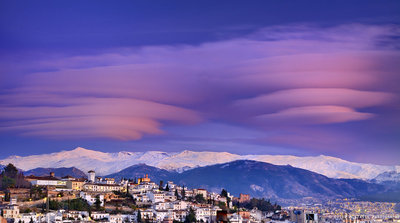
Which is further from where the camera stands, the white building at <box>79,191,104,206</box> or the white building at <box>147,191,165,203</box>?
the white building at <box>147,191,165,203</box>

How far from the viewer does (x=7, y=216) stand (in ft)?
198

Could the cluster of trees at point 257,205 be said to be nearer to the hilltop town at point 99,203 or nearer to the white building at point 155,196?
the hilltop town at point 99,203

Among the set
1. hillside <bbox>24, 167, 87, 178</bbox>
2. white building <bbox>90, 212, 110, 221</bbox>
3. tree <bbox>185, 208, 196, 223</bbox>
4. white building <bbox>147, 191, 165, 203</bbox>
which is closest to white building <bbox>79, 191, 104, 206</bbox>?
white building <bbox>90, 212, 110, 221</bbox>

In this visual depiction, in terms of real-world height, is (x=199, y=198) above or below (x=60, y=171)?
below

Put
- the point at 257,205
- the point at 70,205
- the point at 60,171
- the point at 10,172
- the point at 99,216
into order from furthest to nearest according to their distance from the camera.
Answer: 1. the point at 60,171
2. the point at 257,205
3. the point at 10,172
4. the point at 70,205
5. the point at 99,216

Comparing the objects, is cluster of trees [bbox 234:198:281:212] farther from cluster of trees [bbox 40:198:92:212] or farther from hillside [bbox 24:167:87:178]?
hillside [bbox 24:167:87:178]

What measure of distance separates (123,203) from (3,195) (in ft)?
36.4

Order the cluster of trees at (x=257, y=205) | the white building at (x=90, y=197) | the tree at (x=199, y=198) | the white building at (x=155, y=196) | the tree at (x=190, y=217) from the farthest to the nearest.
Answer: the cluster of trees at (x=257, y=205) < the tree at (x=199, y=198) < the white building at (x=155, y=196) < the tree at (x=190, y=217) < the white building at (x=90, y=197)

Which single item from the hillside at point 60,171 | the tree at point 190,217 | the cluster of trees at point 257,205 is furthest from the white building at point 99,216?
the hillside at point 60,171

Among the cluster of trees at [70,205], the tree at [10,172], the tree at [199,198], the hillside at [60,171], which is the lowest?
the cluster of trees at [70,205]

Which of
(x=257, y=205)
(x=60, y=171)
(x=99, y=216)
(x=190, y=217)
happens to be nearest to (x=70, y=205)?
(x=99, y=216)

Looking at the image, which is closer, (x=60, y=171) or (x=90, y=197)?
(x=90, y=197)

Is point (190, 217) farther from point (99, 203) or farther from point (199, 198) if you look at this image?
point (199, 198)

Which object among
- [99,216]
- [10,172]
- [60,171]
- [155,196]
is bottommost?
[99,216]
